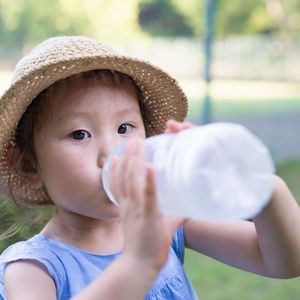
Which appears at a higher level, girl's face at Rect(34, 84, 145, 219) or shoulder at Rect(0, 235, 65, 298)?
girl's face at Rect(34, 84, 145, 219)

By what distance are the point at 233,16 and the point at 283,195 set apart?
15118 millimetres

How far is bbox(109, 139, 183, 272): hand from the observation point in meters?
1.16

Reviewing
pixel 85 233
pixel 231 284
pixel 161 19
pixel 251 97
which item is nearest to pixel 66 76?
pixel 85 233

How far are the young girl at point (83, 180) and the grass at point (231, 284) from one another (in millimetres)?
2572

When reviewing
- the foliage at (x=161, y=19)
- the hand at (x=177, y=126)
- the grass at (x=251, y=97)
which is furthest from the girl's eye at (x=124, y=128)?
the foliage at (x=161, y=19)

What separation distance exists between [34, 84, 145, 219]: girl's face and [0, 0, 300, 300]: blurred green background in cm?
43

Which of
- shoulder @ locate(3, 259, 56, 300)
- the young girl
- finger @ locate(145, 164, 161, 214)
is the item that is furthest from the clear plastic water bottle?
shoulder @ locate(3, 259, 56, 300)

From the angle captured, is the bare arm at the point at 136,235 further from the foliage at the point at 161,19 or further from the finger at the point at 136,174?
the foliage at the point at 161,19

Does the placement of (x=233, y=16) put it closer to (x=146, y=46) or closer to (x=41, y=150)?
(x=146, y=46)

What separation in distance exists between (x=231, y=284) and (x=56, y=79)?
3213mm

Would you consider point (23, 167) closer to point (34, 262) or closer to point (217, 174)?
point (34, 262)

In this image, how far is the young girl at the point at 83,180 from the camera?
155 centimetres

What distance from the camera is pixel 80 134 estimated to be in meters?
1.59

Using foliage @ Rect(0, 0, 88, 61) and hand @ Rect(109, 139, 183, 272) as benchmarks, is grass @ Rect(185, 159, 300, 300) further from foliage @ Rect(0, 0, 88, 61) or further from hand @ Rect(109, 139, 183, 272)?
foliage @ Rect(0, 0, 88, 61)
